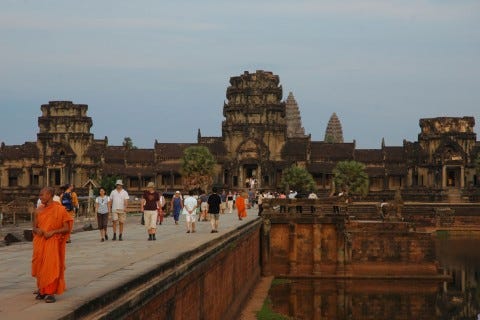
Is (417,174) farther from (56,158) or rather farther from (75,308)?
(75,308)

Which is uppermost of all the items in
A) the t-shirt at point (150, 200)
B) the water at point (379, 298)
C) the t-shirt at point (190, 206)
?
the t-shirt at point (150, 200)

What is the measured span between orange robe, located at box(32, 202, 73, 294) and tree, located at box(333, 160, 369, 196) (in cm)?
7885

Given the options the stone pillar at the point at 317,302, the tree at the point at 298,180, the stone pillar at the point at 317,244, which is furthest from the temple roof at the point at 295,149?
the stone pillar at the point at 317,302

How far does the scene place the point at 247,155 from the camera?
322 ft

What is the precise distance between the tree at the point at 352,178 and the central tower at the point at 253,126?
11.7 metres

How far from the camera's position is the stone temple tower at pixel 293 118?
17138 cm

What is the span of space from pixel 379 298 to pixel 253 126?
62625mm

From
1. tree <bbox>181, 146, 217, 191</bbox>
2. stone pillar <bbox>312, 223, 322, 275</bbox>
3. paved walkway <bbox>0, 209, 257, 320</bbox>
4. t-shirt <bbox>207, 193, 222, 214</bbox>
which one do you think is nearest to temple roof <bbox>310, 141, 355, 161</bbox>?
tree <bbox>181, 146, 217, 191</bbox>

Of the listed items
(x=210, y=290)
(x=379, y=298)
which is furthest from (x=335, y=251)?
(x=210, y=290)

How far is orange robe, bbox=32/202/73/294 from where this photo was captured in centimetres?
936

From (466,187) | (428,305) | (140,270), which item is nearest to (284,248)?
(428,305)

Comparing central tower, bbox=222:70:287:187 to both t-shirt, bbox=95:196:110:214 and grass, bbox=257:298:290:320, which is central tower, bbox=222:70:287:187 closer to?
grass, bbox=257:298:290:320

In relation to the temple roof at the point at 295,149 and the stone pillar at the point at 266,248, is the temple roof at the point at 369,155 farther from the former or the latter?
the stone pillar at the point at 266,248

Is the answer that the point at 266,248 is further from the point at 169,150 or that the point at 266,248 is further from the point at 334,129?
the point at 334,129
